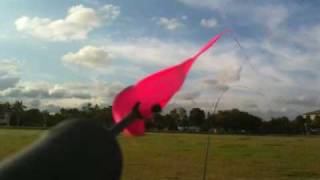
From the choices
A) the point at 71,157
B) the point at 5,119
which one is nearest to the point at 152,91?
the point at 71,157

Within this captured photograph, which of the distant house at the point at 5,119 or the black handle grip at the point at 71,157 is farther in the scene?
the distant house at the point at 5,119

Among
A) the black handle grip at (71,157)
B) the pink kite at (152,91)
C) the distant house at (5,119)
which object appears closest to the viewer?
the black handle grip at (71,157)

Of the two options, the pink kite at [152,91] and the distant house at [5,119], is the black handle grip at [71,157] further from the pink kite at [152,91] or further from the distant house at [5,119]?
the distant house at [5,119]

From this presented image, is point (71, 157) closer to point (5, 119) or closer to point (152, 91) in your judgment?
point (152, 91)

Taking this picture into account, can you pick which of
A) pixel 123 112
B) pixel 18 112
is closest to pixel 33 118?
pixel 18 112

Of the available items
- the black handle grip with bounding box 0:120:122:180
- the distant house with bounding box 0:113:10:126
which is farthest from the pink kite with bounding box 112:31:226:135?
the distant house with bounding box 0:113:10:126

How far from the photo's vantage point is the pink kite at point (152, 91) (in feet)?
4.48

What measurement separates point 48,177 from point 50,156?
62 mm

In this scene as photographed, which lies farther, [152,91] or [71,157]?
[152,91]

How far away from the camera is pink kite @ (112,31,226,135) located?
1365 millimetres

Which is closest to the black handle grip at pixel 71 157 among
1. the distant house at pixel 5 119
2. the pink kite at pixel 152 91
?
the pink kite at pixel 152 91

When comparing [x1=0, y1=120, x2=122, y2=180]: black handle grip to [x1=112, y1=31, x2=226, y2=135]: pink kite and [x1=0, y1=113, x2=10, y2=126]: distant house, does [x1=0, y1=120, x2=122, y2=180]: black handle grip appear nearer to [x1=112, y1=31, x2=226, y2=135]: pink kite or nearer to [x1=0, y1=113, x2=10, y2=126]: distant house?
[x1=112, y1=31, x2=226, y2=135]: pink kite

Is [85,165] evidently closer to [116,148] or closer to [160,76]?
[116,148]

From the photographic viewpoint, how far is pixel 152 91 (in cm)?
137
